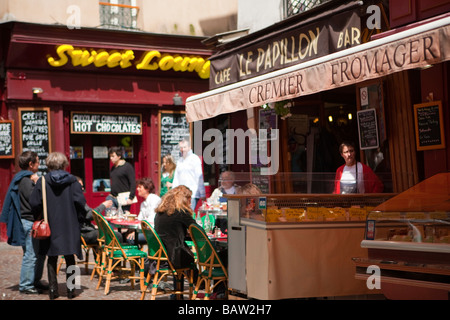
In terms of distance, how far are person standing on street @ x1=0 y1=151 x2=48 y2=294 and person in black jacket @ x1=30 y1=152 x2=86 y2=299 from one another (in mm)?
570

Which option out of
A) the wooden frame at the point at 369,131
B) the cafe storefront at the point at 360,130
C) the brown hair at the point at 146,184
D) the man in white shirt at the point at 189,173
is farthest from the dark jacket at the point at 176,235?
the man in white shirt at the point at 189,173

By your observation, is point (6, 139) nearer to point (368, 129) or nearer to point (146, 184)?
point (146, 184)

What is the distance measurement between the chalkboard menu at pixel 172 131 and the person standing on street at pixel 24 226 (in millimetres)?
7431

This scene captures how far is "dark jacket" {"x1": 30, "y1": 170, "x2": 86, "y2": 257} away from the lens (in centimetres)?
902

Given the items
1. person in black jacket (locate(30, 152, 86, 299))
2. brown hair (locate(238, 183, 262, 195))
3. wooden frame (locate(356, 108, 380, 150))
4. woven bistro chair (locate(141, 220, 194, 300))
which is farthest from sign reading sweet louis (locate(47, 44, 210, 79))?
brown hair (locate(238, 183, 262, 195))

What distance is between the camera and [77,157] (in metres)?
16.5

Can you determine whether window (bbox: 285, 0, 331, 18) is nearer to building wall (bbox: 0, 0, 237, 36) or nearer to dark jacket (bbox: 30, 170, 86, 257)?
building wall (bbox: 0, 0, 237, 36)

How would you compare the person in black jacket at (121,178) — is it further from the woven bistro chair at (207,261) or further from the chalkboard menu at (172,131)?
the woven bistro chair at (207,261)

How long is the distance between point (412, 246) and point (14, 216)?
606 cm

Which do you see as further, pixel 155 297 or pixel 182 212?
pixel 155 297

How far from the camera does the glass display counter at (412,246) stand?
543 cm

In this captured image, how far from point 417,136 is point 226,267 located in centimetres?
292

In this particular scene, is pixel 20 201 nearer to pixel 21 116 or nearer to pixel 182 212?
pixel 182 212
